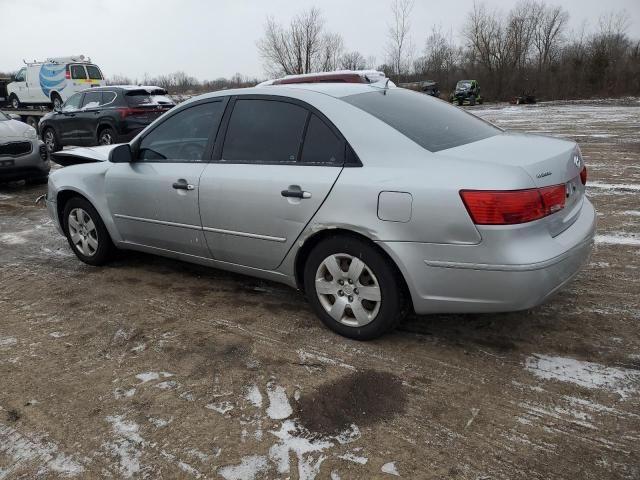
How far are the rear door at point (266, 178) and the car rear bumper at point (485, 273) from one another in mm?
674

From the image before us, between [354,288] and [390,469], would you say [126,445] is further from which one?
[354,288]

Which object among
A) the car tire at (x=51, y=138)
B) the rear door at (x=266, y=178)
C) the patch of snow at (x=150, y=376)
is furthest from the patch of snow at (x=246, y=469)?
the car tire at (x=51, y=138)

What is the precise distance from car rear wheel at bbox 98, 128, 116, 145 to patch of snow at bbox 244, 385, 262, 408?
35.7 feet

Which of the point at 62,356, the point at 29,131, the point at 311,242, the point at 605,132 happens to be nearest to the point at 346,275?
the point at 311,242

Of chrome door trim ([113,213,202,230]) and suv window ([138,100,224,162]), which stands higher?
suv window ([138,100,224,162])

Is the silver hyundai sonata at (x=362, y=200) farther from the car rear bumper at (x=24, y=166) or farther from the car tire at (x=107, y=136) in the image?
the car tire at (x=107, y=136)

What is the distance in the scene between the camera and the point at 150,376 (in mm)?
3025

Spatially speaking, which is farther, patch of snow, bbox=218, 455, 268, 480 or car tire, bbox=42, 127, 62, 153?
car tire, bbox=42, 127, 62, 153

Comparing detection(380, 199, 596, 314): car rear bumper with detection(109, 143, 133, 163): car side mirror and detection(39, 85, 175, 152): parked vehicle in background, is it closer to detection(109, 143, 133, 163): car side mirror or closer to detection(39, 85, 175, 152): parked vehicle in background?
detection(109, 143, 133, 163): car side mirror

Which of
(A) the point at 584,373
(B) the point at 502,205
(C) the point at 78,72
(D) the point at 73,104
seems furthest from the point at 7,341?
(C) the point at 78,72

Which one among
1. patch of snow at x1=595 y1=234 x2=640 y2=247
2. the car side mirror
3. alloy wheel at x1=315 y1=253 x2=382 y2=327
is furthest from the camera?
patch of snow at x1=595 y1=234 x2=640 y2=247

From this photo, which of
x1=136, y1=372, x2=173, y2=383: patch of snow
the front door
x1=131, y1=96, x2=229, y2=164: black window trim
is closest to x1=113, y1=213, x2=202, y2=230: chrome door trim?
the front door

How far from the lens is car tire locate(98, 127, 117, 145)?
12.3 m

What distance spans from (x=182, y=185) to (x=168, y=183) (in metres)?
0.18
